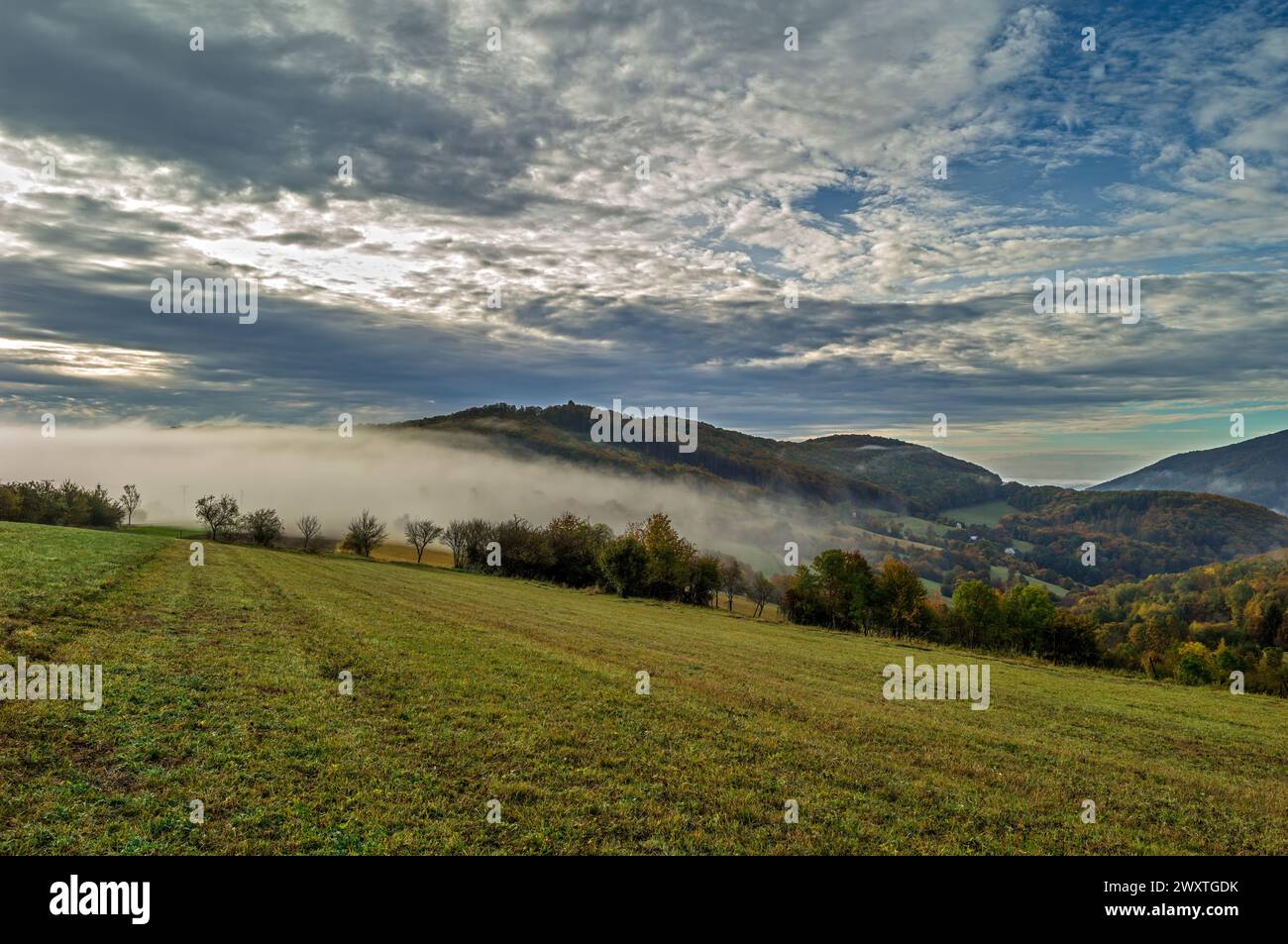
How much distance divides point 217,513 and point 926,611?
14226 cm

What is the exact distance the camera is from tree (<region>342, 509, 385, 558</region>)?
138 m

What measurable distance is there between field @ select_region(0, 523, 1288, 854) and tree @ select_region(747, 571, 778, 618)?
272 feet

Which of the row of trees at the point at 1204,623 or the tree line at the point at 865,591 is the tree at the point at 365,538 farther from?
the row of trees at the point at 1204,623

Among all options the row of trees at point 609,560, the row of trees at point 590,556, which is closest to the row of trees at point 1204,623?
the row of trees at point 609,560

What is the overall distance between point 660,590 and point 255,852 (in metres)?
89.5

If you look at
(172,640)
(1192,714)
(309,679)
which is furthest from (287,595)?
(1192,714)

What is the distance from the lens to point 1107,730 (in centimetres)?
2330

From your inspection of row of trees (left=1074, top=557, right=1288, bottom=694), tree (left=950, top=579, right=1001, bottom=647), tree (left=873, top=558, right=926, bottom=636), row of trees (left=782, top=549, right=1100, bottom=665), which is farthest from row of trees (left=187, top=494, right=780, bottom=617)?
row of trees (left=1074, top=557, right=1288, bottom=694)

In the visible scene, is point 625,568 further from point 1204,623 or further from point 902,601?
point 1204,623

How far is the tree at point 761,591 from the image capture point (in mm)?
111938

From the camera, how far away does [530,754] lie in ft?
45.4

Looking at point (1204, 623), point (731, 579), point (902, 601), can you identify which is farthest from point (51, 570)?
point (1204, 623)

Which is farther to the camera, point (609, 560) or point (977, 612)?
point (609, 560)

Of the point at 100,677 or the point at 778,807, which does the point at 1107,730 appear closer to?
the point at 778,807
